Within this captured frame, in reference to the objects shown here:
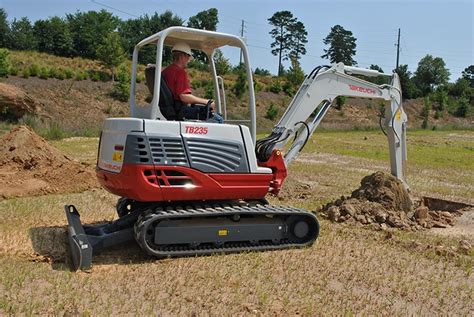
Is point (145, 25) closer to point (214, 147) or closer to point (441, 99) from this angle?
A: point (441, 99)

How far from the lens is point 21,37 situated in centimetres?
5153

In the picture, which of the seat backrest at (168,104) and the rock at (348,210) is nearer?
the seat backrest at (168,104)

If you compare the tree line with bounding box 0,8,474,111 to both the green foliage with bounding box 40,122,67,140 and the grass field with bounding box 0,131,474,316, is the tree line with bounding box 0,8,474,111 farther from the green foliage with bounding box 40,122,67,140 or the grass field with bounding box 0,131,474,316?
the grass field with bounding box 0,131,474,316

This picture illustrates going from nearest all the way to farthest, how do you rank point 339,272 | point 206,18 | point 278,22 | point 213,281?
1. point 213,281
2. point 339,272
3. point 206,18
4. point 278,22

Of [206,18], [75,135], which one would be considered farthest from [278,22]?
[75,135]

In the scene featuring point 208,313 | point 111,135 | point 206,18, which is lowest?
point 208,313

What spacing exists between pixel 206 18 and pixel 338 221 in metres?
61.0

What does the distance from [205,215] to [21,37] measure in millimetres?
52187

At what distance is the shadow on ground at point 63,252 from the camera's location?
5.63 m

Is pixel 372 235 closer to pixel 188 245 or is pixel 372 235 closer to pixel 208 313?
pixel 188 245

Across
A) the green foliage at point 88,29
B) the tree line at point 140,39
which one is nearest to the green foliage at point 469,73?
the tree line at point 140,39

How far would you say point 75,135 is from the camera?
26.4m

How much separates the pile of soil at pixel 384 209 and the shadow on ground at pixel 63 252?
3.44 meters

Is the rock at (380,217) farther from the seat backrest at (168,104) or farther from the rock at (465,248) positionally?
the seat backrest at (168,104)
